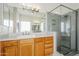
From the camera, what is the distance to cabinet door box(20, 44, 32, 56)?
2467 millimetres

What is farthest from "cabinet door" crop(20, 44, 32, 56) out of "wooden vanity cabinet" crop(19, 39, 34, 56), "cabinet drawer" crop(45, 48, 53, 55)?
"cabinet drawer" crop(45, 48, 53, 55)

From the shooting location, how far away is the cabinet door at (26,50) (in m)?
2.47

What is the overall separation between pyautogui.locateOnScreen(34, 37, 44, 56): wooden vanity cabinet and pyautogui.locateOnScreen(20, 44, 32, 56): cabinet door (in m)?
0.18

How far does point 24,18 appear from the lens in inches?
105

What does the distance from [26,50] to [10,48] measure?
44cm

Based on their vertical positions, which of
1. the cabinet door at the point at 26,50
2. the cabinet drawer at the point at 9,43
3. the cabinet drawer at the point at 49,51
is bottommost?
the cabinet drawer at the point at 49,51

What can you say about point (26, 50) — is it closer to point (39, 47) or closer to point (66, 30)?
point (39, 47)

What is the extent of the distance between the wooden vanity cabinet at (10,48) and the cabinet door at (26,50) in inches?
6.2

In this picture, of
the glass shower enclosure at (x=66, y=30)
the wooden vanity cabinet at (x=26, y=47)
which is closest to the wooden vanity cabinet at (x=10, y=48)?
the wooden vanity cabinet at (x=26, y=47)

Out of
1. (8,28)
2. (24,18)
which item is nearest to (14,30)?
(8,28)

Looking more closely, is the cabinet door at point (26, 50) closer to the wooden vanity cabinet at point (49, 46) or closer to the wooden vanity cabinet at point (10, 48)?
the wooden vanity cabinet at point (10, 48)

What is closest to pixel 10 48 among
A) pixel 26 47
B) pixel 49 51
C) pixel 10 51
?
pixel 10 51

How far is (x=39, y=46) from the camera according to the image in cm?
289

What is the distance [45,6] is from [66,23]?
879mm
